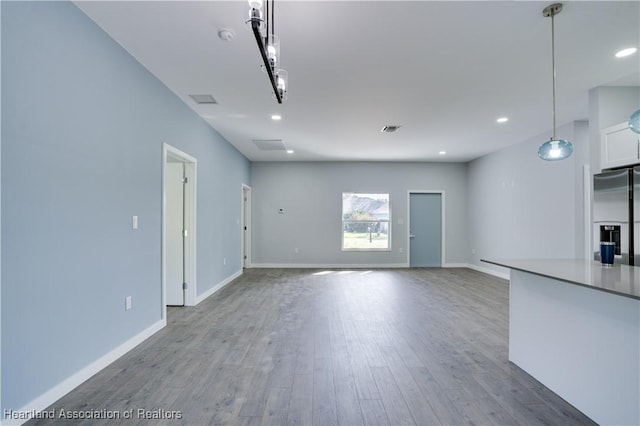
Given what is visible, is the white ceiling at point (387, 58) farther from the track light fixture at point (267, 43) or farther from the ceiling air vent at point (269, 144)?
the ceiling air vent at point (269, 144)

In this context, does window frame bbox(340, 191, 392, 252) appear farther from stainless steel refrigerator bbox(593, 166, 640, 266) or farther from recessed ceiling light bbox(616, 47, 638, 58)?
recessed ceiling light bbox(616, 47, 638, 58)

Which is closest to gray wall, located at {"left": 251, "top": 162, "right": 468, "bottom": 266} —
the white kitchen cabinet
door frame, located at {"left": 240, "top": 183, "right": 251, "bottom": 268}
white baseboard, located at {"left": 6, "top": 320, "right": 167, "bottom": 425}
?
door frame, located at {"left": 240, "top": 183, "right": 251, "bottom": 268}

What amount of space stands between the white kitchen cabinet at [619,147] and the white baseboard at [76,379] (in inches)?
210

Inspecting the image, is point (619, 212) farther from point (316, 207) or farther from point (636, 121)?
point (316, 207)

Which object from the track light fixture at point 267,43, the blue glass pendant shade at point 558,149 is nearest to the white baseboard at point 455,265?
the blue glass pendant shade at point 558,149

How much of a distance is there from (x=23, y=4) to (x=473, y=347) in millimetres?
4336

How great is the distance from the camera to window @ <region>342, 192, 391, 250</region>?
795cm

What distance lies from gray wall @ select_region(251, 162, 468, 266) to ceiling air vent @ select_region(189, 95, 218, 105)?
3.92 meters

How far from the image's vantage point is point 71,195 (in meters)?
2.17

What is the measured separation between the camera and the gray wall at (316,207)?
7.84m

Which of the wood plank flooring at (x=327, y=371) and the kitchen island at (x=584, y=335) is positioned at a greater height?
the kitchen island at (x=584, y=335)

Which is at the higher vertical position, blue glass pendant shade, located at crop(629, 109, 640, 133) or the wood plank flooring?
blue glass pendant shade, located at crop(629, 109, 640, 133)

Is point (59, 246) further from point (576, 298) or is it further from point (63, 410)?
point (576, 298)

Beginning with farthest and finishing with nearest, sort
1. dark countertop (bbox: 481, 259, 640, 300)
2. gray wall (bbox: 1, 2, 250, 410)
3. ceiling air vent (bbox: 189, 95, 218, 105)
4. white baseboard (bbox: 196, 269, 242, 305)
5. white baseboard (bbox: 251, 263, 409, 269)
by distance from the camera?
1. white baseboard (bbox: 251, 263, 409, 269)
2. white baseboard (bbox: 196, 269, 242, 305)
3. ceiling air vent (bbox: 189, 95, 218, 105)
4. gray wall (bbox: 1, 2, 250, 410)
5. dark countertop (bbox: 481, 259, 640, 300)
